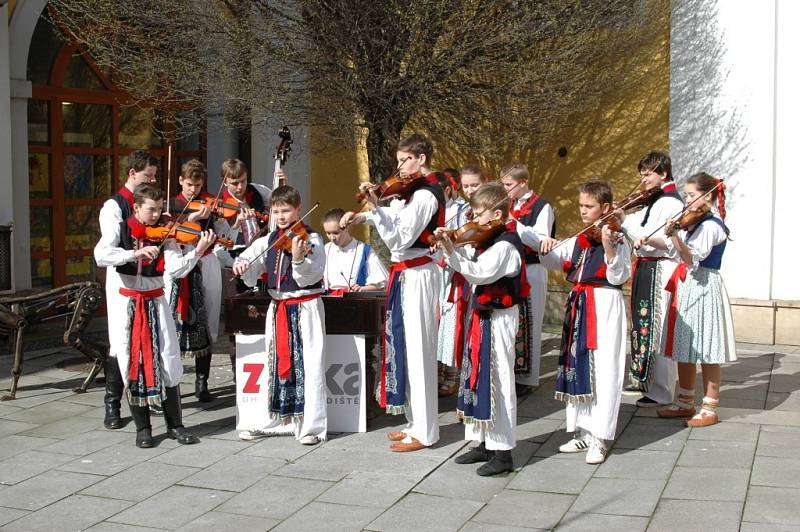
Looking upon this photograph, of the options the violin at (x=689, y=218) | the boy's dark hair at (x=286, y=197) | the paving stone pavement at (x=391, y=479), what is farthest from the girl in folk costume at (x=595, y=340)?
the boy's dark hair at (x=286, y=197)

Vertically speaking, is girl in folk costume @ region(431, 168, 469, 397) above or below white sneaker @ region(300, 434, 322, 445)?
above

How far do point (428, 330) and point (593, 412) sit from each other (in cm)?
108

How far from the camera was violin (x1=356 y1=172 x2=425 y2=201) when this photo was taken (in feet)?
20.8

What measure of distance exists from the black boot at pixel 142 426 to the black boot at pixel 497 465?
2.06 metres

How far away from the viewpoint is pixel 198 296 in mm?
7750

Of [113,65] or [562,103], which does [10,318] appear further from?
[562,103]

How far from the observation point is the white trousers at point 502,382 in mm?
5957

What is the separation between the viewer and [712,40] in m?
10.1

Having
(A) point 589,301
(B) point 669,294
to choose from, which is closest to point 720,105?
(B) point 669,294

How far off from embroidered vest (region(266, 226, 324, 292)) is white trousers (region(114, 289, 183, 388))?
0.68 metres

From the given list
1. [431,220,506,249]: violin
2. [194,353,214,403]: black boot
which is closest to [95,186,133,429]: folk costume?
[194,353,214,403]: black boot

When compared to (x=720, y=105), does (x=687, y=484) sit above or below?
below

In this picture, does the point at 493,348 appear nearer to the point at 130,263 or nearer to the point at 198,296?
the point at 130,263

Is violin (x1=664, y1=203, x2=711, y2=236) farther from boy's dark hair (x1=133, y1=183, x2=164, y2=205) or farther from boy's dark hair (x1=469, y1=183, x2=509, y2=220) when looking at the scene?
boy's dark hair (x1=133, y1=183, x2=164, y2=205)
